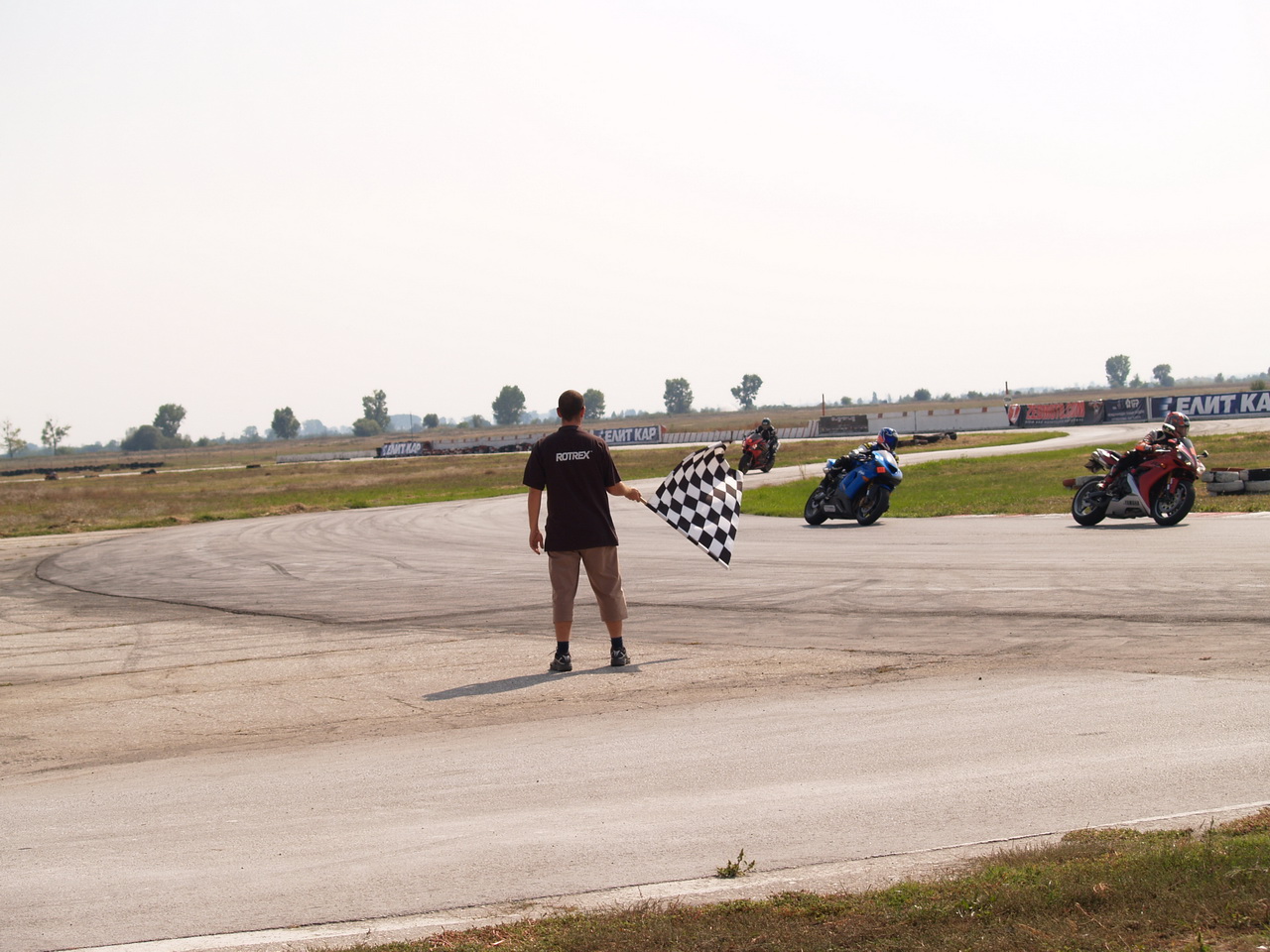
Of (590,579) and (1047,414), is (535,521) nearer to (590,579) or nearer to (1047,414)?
(590,579)

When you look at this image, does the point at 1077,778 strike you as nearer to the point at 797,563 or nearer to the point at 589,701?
the point at 589,701

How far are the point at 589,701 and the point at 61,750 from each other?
9.76ft

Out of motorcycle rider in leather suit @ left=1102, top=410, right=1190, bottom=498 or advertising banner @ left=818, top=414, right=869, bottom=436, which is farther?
advertising banner @ left=818, top=414, right=869, bottom=436

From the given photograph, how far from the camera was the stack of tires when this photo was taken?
18641 millimetres

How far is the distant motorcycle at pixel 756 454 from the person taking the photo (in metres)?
37.2

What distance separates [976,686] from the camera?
6711 mm

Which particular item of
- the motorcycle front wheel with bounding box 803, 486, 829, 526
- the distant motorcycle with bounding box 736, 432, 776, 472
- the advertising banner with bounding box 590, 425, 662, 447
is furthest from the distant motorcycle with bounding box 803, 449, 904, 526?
the advertising banner with bounding box 590, 425, 662, 447

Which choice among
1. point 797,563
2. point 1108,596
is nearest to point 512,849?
point 1108,596

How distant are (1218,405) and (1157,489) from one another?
5999 cm

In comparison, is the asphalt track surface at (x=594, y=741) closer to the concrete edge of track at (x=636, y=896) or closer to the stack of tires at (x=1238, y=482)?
the concrete edge of track at (x=636, y=896)

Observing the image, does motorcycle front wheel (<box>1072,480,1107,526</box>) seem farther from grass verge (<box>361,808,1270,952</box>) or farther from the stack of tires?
grass verge (<box>361,808,1270,952</box>)

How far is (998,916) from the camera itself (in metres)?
3.31

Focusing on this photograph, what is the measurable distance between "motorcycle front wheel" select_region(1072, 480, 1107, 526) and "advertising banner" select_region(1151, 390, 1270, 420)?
181 feet

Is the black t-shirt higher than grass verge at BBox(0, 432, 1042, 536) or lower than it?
higher
